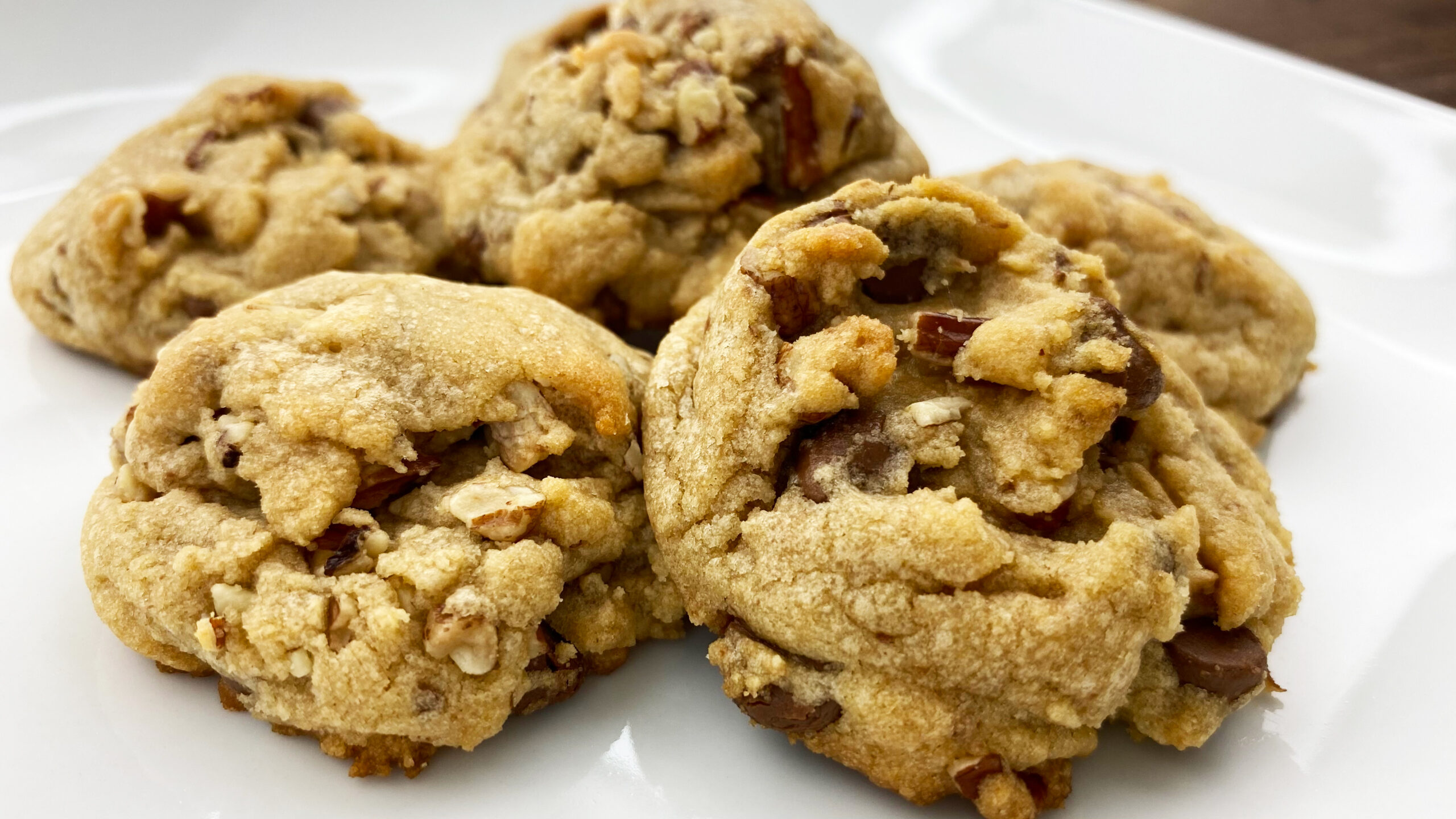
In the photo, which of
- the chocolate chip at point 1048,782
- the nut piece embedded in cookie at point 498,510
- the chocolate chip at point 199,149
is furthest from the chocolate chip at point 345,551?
the chocolate chip at point 199,149

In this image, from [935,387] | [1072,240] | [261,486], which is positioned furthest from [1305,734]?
[261,486]

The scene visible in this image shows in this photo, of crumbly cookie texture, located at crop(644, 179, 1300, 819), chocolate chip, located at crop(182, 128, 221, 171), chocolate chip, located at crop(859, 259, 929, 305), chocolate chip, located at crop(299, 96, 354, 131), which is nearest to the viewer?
crumbly cookie texture, located at crop(644, 179, 1300, 819)

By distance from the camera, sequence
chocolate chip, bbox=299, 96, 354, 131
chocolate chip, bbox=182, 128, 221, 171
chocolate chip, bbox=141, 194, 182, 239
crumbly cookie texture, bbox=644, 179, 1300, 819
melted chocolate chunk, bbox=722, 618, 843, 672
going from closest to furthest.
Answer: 1. crumbly cookie texture, bbox=644, 179, 1300, 819
2. melted chocolate chunk, bbox=722, 618, 843, 672
3. chocolate chip, bbox=141, 194, 182, 239
4. chocolate chip, bbox=182, 128, 221, 171
5. chocolate chip, bbox=299, 96, 354, 131

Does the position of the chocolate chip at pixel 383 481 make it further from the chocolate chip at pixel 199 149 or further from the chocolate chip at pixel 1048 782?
the chocolate chip at pixel 199 149

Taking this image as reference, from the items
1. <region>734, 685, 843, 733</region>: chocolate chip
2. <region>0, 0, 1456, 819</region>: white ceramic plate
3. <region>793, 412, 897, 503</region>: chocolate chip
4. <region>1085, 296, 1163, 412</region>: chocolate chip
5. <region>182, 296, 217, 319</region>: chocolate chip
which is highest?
<region>1085, 296, 1163, 412</region>: chocolate chip

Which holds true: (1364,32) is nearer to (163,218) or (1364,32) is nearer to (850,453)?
(850,453)

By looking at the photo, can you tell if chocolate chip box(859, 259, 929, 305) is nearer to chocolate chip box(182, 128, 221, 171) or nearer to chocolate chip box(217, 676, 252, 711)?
chocolate chip box(217, 676, 252, 711)

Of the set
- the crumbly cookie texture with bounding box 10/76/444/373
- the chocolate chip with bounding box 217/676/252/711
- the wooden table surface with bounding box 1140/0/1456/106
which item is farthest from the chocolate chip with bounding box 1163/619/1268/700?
the wooden table surface with bounding box 1140/0/1456/106

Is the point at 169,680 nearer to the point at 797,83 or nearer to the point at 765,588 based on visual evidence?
the point at 765,588
